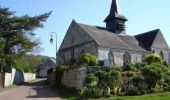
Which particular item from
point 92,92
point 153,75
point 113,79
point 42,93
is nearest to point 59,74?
point 42,93

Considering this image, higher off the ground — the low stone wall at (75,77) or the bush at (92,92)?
the low stone wall at (75,77)

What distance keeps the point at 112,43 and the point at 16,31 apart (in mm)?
14264

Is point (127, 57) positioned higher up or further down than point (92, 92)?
higher up

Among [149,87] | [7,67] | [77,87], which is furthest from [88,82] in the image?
[7,67]

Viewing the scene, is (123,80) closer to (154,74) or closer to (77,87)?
(154,74)

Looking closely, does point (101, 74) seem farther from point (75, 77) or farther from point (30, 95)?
point (30, 95)

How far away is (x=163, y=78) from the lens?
88.0 ft

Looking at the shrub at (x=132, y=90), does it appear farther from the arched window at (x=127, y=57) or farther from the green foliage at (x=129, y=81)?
the arched window at (x=127, y=57)

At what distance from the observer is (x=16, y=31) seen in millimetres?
45375

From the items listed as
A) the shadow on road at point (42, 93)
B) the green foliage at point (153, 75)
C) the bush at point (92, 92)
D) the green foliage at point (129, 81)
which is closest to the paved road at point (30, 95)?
the shadow on road at point (42, 93)

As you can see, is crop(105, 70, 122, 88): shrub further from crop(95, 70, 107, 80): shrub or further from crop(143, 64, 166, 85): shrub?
crop(143, 64, 166, 85): shrub

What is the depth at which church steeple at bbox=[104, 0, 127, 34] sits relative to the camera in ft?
161

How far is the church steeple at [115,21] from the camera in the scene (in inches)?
1933

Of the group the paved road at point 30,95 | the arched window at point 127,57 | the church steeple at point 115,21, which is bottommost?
the paved road at point 30,95
